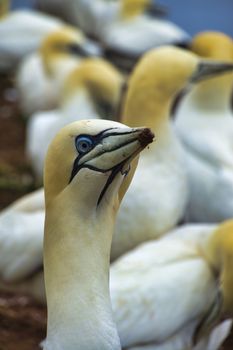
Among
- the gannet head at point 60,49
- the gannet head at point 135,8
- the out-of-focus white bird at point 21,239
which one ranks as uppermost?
the gannet head at point 135,8

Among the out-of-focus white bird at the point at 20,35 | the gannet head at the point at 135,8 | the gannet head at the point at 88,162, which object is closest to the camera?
the gannet head at the point at 88,162

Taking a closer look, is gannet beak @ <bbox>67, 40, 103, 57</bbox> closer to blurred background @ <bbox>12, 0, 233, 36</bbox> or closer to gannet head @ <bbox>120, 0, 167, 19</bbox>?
gannet head @ <bbox>120, 0, 167, 19</bbox>

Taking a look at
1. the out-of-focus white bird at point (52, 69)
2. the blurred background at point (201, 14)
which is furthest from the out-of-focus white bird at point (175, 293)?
the blurred background at point (201, 14)

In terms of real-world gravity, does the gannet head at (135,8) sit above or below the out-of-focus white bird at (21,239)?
above

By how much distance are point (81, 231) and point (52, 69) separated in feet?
17.7

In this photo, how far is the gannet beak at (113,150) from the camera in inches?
86.4

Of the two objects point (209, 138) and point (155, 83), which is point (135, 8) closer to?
point (209, 138)

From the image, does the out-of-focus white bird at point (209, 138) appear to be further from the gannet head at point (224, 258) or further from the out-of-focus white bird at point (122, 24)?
the out-of-focus white bird at point (122, 24)

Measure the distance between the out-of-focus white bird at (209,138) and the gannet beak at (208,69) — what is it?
19.7 inches

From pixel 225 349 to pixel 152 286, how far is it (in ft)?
2.80

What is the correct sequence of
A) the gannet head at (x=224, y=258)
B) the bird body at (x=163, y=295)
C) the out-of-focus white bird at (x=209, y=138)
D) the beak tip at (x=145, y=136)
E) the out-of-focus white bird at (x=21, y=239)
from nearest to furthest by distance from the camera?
1. the beak tip at (x=145, y=136)
2. the bird body at (x=163, y=295)
3. the gannet head at (x=224, y=258)
4. the out-of-focus white bird at (x=21, y=239)
5. the out-of-focus white bird at (x=209, y=138)

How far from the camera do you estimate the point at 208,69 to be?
488cm

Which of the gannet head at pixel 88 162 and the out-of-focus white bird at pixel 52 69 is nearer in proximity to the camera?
the gannet head at pixel 88 162

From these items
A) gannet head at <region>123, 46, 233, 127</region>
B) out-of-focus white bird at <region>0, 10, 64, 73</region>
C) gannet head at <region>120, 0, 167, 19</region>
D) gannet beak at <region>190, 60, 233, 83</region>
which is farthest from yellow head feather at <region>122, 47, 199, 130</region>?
gannet head at <region>120, 0, 167, 19</region>
